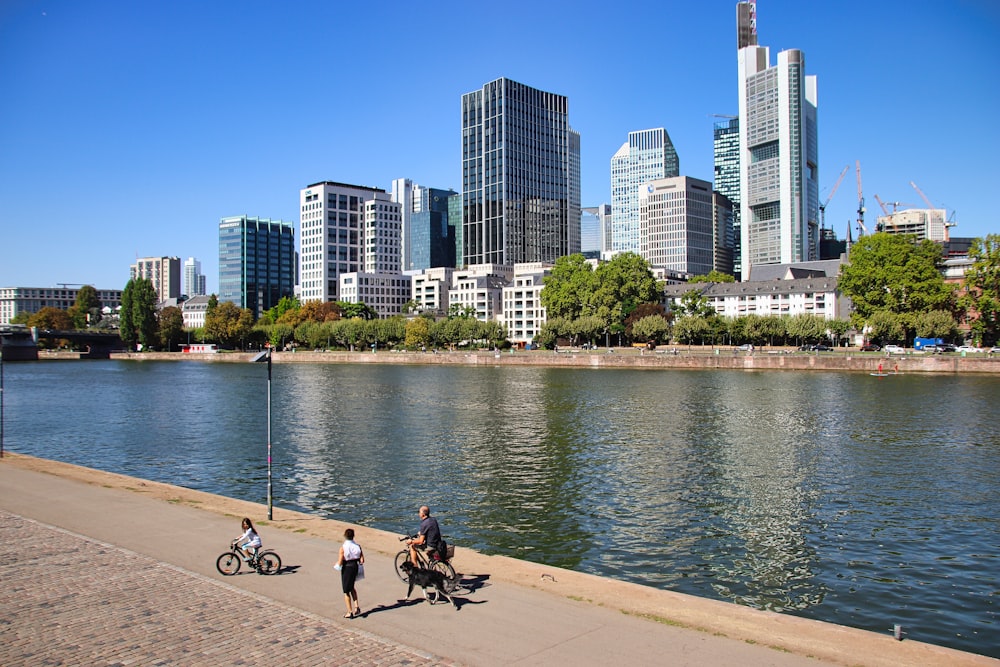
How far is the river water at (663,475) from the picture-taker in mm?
21422

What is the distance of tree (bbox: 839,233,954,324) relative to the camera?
425ft

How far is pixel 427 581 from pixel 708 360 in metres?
119

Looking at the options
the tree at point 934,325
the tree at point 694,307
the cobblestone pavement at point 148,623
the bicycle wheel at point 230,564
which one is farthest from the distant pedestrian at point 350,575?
the tree at point 694,307

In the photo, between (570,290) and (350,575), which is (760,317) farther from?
(350,575)

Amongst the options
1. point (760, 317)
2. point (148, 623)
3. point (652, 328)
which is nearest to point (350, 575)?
point (148, 623)

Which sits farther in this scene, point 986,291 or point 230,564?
point 986,291

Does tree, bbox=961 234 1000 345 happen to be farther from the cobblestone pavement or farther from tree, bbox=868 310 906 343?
the cobblestone pavement

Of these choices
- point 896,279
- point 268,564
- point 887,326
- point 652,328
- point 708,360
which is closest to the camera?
point 268,564

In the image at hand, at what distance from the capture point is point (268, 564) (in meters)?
17.1

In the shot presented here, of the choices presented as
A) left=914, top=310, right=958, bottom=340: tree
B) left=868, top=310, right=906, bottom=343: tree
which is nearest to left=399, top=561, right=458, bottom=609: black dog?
left=868, top=310, right=906, bottom=343: tree

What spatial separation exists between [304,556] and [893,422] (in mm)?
50584

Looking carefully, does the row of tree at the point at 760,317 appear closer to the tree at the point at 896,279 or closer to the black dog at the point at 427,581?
A: the tree at the point at 896,279

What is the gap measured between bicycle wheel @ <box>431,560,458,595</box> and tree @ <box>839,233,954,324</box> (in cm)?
13147

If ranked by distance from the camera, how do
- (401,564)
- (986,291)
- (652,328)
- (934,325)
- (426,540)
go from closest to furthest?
1. (426,540)
2. (401,564)
3. (986,291)
4. (934,325)
5. (652,328)
